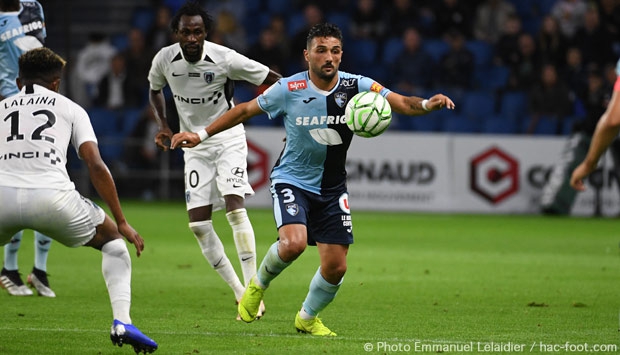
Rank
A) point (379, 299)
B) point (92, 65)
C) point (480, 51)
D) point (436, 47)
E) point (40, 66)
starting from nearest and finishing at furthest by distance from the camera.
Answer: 1. point (40, 66)
2. point (379, 299)
3. point (436, 47)
4. point (480, 51)
5. point (92, 65)

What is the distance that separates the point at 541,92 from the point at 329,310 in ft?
45.1

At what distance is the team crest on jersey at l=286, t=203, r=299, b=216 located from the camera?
8.05 m

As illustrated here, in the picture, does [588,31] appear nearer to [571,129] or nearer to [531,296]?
[571,129]

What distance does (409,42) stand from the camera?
74.3 ft

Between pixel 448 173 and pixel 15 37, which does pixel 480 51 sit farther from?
pixel 15 37

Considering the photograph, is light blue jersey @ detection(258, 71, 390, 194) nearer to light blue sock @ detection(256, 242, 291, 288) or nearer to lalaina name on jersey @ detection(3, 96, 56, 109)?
light blue sock @ detection(256, 242, 291, 288)

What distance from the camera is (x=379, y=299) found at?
33.4 ft

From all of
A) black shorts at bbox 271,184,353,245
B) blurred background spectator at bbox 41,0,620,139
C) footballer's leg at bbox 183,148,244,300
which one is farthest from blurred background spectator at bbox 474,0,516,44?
black shorts at bbox 271,184,353,245

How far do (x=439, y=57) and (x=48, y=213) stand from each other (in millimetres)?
17481

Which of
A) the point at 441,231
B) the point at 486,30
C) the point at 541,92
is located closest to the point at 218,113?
the point at 441,231

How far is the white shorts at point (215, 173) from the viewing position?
975cm

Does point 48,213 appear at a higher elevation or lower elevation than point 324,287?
higher

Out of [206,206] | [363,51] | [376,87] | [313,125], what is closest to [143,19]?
[363,51]

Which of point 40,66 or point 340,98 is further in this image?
point 340,98
